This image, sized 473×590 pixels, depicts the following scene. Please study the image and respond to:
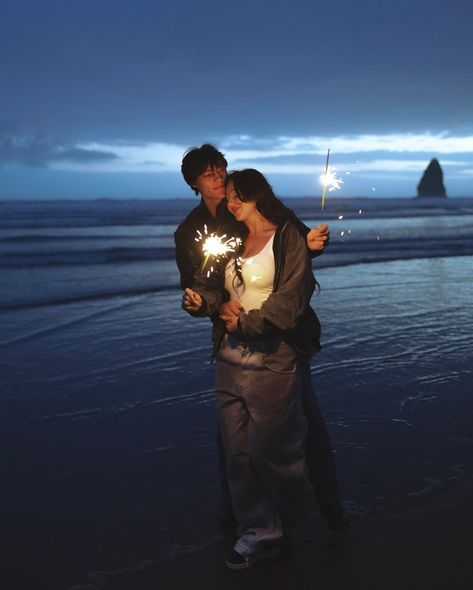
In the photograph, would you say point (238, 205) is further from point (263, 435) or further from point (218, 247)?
point (263, 435)

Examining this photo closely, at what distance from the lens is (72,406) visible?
609 cm

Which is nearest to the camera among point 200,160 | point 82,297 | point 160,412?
point 200,160

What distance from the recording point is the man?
370 centimetres

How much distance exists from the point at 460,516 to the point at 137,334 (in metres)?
5.70

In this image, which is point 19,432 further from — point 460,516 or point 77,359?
point 460,516

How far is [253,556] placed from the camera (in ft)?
11.7

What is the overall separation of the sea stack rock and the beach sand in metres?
135

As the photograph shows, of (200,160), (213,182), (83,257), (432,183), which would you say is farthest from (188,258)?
(432,183)

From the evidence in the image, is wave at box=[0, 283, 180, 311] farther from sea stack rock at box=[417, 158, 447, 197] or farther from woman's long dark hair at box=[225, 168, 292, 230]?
sea stack rock at box=[417, 158, 447, 197]

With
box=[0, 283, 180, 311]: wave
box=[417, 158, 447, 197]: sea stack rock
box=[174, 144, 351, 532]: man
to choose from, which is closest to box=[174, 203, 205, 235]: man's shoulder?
box=[174, 144, 351, 532]: man

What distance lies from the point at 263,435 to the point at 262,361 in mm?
376

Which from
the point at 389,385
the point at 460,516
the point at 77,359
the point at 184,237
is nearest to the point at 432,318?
the point at 389,385

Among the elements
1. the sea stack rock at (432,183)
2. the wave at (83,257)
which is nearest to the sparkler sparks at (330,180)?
the wave at (83,257)

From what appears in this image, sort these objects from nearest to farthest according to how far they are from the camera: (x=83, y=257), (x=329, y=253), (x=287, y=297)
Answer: (x=287, y=297)
(x=83, y=257)
(x=329, y=253)
